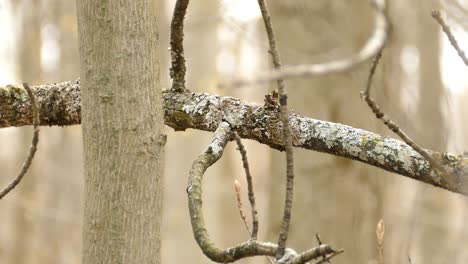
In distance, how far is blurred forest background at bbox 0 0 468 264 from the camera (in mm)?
3312

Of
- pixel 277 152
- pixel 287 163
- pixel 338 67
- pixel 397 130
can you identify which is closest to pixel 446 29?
pixel 397 130

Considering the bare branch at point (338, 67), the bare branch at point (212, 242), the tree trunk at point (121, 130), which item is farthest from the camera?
the tree trunk at point (121, 130)

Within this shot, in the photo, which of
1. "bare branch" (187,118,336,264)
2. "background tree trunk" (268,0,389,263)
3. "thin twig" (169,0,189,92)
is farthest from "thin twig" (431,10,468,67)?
"background tree trunk" (268,0,389,263)

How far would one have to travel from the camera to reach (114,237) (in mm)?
1210

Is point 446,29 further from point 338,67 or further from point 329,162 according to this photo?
point 329,162

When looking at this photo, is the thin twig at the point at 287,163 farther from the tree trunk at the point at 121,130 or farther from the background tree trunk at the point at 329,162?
the background tree trunk at the point at 329,162

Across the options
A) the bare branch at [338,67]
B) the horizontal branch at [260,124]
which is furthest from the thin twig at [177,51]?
the bare branch at [338,67]

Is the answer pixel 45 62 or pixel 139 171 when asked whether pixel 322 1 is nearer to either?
pixel 139 171

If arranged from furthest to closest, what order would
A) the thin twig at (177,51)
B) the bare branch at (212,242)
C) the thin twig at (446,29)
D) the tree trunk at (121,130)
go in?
the thin twig at (177,51) < the tree trunk at (121,130) < the thin twig at (446,29) < the bare branch at (212,242)

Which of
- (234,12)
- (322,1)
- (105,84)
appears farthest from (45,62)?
(105,84)

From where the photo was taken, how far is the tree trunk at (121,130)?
1205 mm

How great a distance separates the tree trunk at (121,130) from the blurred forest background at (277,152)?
0.51 metres

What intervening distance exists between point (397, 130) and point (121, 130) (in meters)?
0.46

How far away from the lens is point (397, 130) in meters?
1.01
